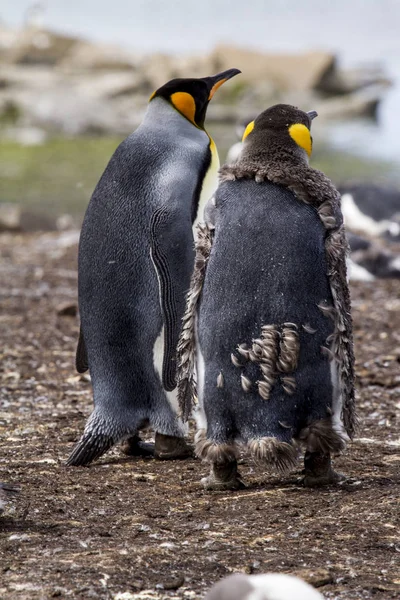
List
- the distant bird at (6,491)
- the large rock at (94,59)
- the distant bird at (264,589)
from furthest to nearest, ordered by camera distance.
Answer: the large rock at (94,59) < the distant bird at (6,491) < the distant bird at (264,589)

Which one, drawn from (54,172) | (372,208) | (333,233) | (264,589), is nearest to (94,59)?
(54,172)

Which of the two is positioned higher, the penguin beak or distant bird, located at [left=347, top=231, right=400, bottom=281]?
the penguin beak

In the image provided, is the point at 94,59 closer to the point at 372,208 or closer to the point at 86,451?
the point at 372,208

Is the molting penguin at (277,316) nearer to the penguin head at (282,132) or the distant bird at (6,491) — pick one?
the penguin head at (282,132)

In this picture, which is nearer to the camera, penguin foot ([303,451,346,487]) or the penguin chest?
penguin foot ([303,451,346,487])

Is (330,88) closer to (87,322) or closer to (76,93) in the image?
(76,93)

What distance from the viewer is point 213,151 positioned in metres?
4.57

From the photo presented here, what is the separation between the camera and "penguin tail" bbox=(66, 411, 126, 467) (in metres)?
4.18

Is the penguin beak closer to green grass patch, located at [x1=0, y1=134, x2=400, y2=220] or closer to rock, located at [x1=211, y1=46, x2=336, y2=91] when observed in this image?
green grass patch, located at [x1=0, y1=134, x2=400, y2=220]

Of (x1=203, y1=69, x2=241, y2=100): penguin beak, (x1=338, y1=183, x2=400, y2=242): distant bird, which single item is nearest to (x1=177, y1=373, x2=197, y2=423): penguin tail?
(x1=203, y1=69, x2=241, y2=100): penguin beak

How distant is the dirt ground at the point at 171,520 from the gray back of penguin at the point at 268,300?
33 cm

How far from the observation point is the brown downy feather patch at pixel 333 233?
3600 mm

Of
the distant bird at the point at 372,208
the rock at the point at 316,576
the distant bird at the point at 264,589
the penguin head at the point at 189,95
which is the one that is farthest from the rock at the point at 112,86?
the distant bird at the point at 264,589

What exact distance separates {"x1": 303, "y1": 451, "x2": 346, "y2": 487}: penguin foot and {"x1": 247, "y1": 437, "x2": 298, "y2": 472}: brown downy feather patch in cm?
14
